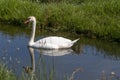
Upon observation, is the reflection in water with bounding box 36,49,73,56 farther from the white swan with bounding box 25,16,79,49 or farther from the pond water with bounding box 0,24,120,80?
the white swan with bounding box 25,16,79,49

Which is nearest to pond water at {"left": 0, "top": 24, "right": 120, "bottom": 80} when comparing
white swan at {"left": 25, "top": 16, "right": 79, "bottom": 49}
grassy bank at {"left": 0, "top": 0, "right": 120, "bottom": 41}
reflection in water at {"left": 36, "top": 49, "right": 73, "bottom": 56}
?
reflection in water at {"left": 36, "top": 49, "right": 73, "bottom": 56}

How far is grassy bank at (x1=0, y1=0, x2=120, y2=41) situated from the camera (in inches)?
544

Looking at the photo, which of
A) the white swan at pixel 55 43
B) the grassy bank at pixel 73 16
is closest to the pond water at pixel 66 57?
the white swan at pixel 55 43

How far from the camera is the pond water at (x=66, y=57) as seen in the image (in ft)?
32.6

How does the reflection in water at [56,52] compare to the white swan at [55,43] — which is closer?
the reflection in water at [56,52]

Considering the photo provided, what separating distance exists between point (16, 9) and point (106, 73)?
19.9ft

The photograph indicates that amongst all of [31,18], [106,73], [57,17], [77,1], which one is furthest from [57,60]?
[77,1]

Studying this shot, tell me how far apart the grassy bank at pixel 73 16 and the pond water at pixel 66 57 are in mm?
368

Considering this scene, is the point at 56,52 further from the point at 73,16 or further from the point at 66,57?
the point at 73,16

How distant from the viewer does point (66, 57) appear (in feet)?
37.9

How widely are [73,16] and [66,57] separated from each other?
10.6 ft

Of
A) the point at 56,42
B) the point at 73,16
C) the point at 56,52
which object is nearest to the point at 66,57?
the point at 56,52

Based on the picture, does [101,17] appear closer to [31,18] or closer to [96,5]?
[96,5]

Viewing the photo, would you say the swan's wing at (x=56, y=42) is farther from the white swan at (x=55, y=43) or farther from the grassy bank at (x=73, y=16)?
the grassy bank at (x=73, y=16)
